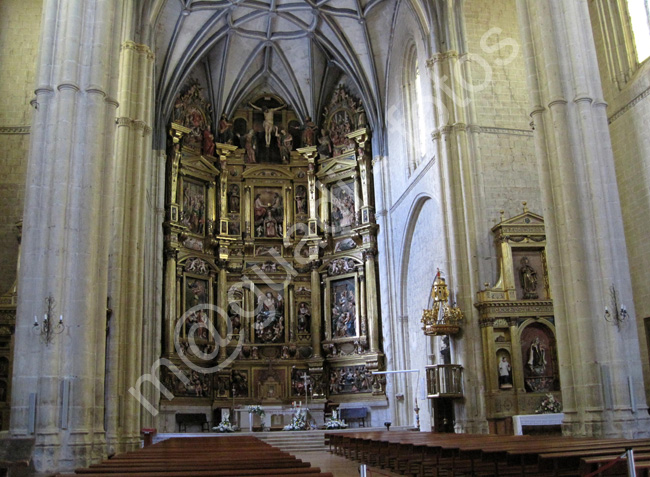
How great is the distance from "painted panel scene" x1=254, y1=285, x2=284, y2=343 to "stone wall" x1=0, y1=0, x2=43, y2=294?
37.1 feet

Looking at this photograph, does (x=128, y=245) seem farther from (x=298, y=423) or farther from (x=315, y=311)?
(x=315, y=311)

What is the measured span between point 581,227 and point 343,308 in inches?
622

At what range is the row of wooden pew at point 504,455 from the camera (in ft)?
23.7

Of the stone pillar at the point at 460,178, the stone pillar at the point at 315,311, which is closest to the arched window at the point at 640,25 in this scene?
the stone pillar at the point at 460,178

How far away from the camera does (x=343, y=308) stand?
27969 mm

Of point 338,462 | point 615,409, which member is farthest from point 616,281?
point 338,462

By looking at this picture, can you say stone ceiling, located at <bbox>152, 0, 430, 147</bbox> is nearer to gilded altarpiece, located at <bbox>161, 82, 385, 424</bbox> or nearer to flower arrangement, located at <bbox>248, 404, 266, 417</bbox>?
gilded altarpiece, located at <bbox>161, 82, 385, 424</bbox>

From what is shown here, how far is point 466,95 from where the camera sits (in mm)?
20047

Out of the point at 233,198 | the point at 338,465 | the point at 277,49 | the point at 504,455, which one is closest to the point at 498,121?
the point at 338,465

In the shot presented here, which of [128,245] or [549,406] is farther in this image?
[128,245]

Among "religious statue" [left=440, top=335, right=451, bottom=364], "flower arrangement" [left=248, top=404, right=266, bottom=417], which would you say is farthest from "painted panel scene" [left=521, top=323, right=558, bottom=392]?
"flower arrangement" [left=248, top=404, right=266, bottom=417]

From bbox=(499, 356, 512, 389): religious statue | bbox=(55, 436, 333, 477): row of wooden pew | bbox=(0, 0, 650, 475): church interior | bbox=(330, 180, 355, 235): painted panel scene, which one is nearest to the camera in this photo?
bbox=(55, 436, 333, 477): row of wooden pew

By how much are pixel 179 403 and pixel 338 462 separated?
1055cm

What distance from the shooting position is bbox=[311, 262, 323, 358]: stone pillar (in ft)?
91.1
